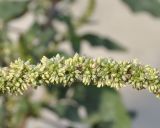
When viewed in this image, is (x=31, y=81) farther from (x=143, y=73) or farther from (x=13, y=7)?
(x=13, y=7)

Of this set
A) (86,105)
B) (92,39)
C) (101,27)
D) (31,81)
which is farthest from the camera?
(101,27)

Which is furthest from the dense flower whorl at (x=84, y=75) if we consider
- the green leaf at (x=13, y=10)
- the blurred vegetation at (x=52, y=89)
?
the green leaf at (x=13, y=10)

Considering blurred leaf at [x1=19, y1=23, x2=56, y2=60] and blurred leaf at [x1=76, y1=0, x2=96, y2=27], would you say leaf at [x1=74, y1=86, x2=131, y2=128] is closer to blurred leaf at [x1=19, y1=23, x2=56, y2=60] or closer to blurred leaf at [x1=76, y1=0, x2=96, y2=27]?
blurred leaf at [x1=19, y1=23, x2=56, y2=60]

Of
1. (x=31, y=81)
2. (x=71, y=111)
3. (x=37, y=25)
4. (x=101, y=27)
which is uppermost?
(x=101, y=27)

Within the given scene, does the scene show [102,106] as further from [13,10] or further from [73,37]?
[13,10]

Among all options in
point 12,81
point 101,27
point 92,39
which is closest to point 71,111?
point 92,39

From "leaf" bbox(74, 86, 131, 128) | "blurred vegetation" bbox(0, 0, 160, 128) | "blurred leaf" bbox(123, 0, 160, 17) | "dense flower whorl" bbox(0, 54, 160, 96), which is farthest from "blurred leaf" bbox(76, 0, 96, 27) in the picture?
"dense flower whorl" bbox(0, 54, 160, 96)

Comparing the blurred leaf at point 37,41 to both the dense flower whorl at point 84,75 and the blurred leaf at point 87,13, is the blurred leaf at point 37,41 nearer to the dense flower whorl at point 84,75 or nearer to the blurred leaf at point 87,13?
the blurred leaf at point 87,13
